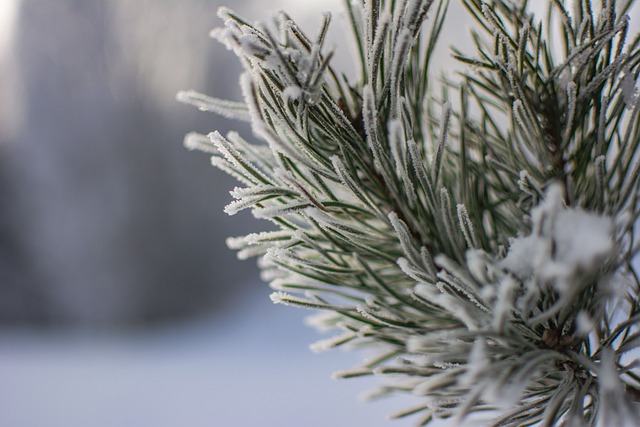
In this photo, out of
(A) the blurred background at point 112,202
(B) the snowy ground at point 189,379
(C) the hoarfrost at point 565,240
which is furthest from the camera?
(A) the blurred background at point 112,202

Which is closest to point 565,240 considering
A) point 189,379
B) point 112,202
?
point 189,379

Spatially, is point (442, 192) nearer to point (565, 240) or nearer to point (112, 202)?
point (565, 240)

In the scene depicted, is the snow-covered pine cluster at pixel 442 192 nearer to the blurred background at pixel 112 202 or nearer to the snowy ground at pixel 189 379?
the snowy ground at pixel 189 379

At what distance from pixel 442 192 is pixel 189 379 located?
1.12 metres

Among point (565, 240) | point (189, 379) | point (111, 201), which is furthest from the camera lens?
point (111, 201)

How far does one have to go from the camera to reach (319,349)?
29 cm

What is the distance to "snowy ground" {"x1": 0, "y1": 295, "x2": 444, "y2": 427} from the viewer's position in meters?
1.03

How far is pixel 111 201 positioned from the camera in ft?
4.87

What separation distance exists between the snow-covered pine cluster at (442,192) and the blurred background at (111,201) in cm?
105

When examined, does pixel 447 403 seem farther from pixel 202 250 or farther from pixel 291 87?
pixel 202 250

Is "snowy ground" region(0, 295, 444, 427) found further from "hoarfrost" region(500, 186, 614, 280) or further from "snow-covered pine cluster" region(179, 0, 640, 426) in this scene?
"hoarfrost" region(500, 186, 614, 280)

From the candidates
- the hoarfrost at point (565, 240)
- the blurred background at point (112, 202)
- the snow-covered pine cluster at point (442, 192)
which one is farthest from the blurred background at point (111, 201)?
the hoarfrost at point (565, 240)

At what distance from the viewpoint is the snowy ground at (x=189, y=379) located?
103cm

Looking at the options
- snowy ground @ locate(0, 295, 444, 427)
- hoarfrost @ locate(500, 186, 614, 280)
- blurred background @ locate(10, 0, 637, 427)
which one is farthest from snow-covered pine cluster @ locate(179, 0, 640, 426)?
blurred background @ locate(10, 0, 637, 427)
